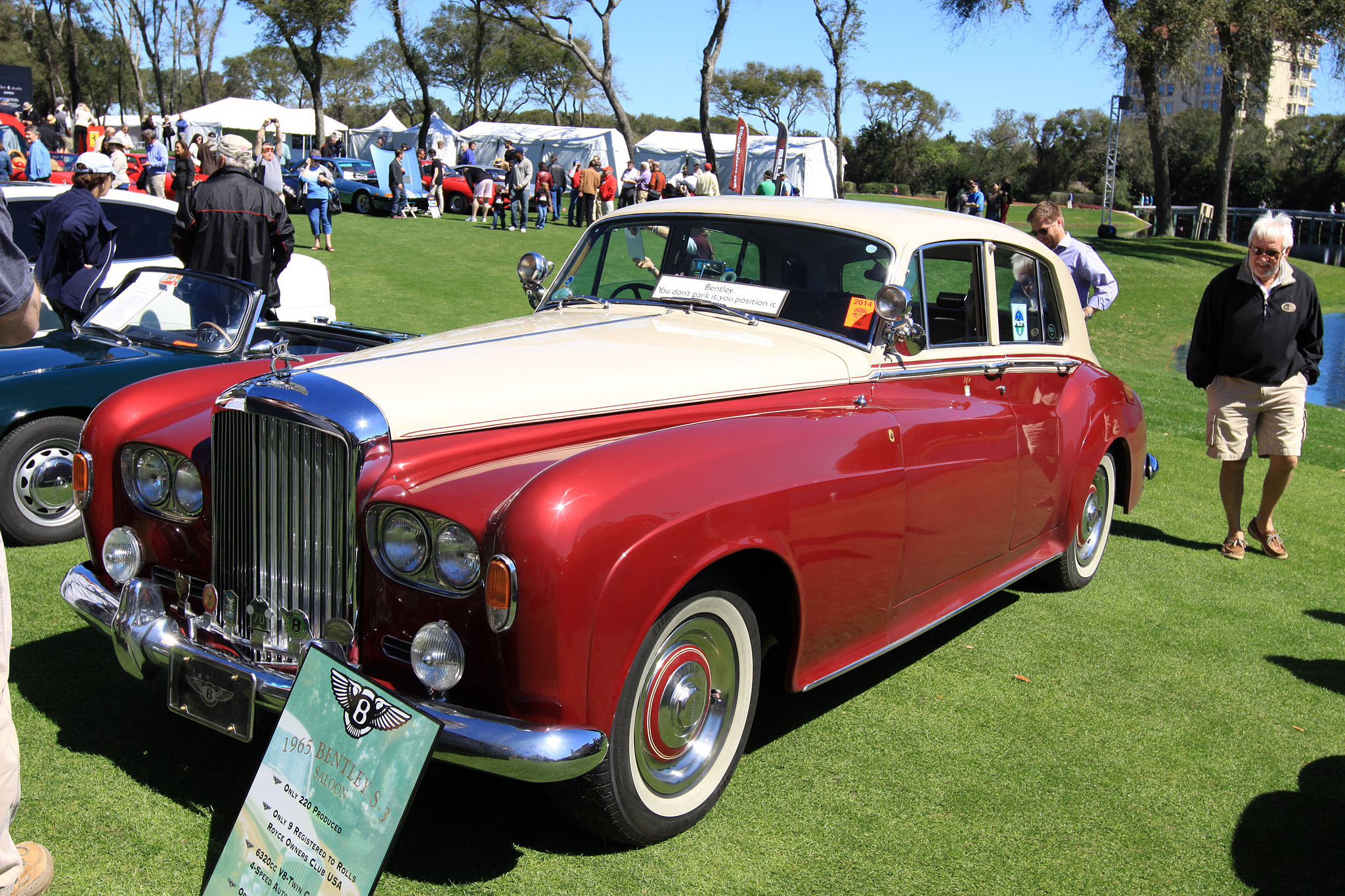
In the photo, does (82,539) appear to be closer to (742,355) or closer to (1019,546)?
(742,355)

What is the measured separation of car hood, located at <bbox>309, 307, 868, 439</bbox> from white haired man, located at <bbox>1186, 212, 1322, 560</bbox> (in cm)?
330

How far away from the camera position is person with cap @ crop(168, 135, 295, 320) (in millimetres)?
6637

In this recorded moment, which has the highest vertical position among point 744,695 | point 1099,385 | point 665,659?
point 1099,385

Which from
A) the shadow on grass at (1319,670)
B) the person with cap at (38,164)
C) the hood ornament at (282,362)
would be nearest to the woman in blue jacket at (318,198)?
the person with cap at (38,164)

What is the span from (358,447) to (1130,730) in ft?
10.1

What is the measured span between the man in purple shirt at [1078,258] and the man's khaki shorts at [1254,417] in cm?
103

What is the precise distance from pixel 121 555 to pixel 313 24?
44.4m

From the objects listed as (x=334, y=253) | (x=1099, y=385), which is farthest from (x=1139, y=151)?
(x=1099, y=385)

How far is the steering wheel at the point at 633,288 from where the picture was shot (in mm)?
4420

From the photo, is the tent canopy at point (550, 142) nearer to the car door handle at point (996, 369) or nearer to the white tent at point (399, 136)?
the white tent at point (399, 136)

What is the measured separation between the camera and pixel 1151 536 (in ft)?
21.4

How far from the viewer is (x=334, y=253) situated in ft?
57.8

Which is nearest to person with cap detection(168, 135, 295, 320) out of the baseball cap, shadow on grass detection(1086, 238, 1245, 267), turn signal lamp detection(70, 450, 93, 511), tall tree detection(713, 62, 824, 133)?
the baseball cap

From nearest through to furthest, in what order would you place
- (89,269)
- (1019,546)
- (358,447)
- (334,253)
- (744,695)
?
(358,447) → (744,695) → (1019,546) → (89,269) → (334,253)
